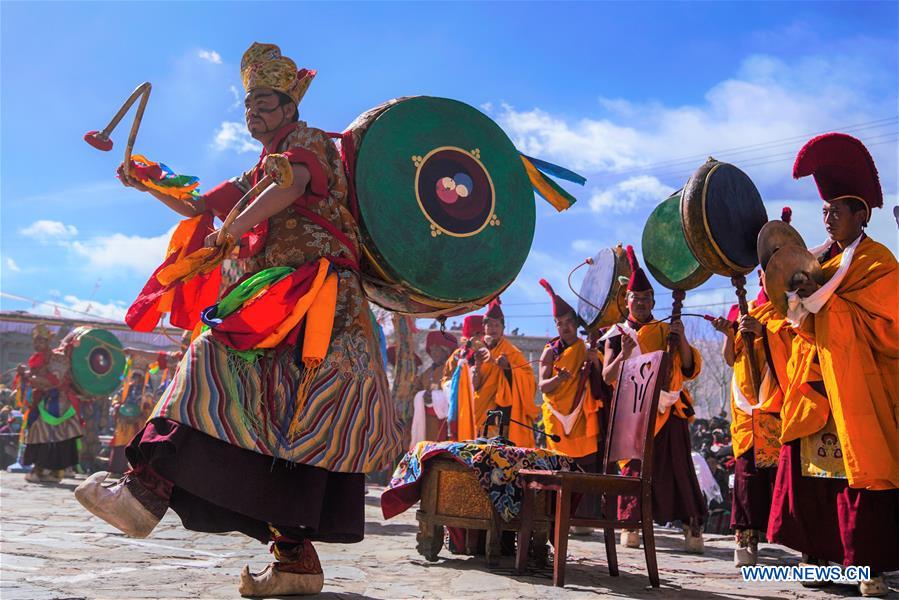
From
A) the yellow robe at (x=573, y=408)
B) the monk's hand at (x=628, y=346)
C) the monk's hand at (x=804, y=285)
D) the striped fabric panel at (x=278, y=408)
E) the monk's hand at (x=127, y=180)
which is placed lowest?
the striped fabric panel at (x=278, y=408)

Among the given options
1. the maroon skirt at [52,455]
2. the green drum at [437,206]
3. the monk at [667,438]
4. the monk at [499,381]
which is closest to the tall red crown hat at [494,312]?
the monk at [499,381]

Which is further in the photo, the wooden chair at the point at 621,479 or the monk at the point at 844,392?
the wooden chair at the point at 621,479

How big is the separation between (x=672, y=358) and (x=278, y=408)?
3585mm

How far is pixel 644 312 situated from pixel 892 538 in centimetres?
250

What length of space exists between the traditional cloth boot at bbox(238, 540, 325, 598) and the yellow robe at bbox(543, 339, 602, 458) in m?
3.93

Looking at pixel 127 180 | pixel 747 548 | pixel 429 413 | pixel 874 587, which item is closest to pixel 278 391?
pixel 127 180

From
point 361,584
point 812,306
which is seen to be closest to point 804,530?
point 812,306

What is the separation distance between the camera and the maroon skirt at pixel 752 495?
5.29 meters

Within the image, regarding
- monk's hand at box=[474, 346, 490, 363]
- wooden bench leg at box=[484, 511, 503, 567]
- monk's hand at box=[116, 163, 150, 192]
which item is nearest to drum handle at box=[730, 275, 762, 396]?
wooden bench leg at box=[484, 511, 503, 567]

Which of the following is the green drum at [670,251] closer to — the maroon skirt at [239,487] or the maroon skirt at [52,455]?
the maroon skirt at [239,487]

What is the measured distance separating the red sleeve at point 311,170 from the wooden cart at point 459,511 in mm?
2139

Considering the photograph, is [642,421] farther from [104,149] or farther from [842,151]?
[104,149]

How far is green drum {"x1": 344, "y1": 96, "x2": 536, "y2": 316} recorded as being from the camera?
3.72 m

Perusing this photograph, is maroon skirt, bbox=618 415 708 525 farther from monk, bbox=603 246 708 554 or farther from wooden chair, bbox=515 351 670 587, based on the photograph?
wooden chair, bbox=515 351 670 587
